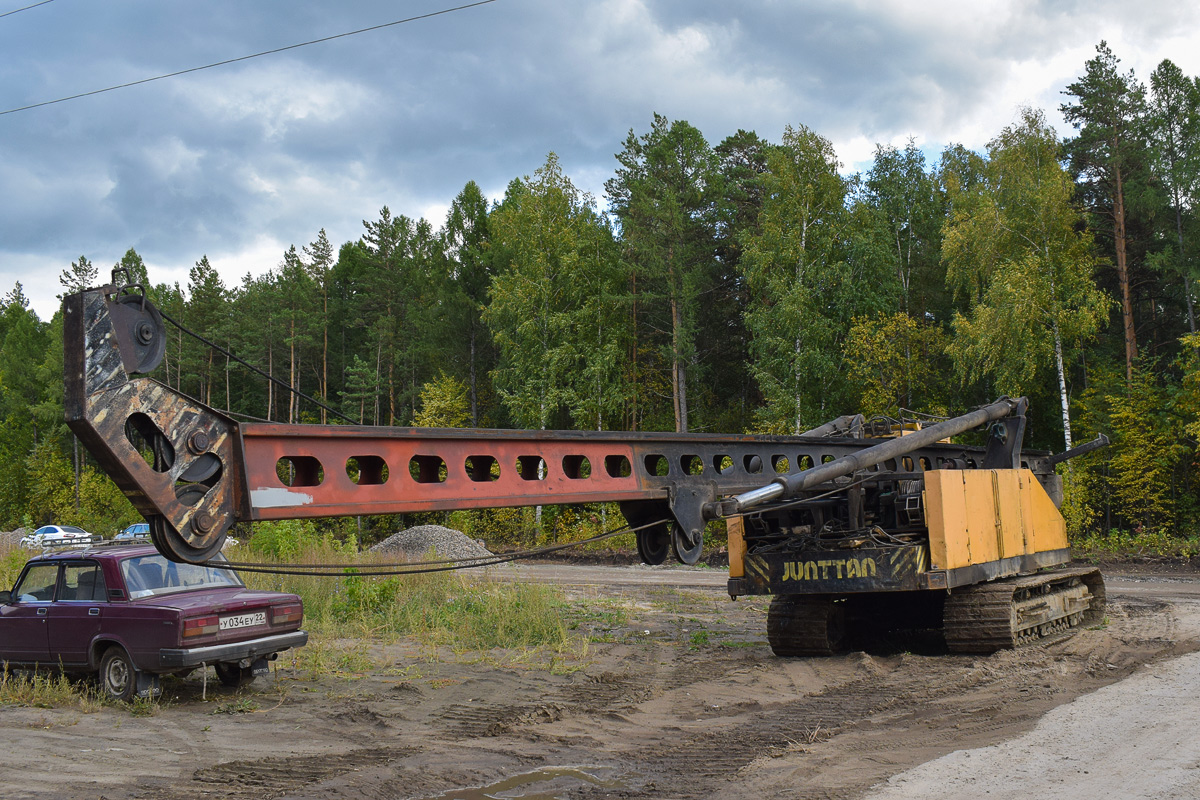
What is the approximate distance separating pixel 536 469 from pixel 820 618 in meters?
5.99

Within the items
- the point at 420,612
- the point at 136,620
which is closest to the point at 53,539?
the point at 420,612

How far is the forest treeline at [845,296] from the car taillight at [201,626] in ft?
43.5

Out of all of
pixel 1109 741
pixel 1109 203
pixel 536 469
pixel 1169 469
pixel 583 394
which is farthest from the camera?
pixel 583 394

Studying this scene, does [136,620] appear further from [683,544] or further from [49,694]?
[683,544]

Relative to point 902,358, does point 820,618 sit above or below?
below

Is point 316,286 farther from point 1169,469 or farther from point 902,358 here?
point 1169,469

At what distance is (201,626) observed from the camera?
27.3 ft

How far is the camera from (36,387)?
6494 centimetres

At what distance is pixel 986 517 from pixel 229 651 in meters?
7.78

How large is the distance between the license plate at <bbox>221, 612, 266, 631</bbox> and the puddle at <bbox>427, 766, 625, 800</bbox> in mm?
3826

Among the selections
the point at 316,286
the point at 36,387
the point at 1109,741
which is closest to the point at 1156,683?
the point at 1109,741

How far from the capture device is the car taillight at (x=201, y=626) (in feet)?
27.0

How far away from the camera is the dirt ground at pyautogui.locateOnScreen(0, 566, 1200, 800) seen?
590 centimetres

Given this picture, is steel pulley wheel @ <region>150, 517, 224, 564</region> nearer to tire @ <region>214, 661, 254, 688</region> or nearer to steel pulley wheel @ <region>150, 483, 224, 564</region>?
steel pulley wheel @ <region>150, 483, 224, 564</region>
